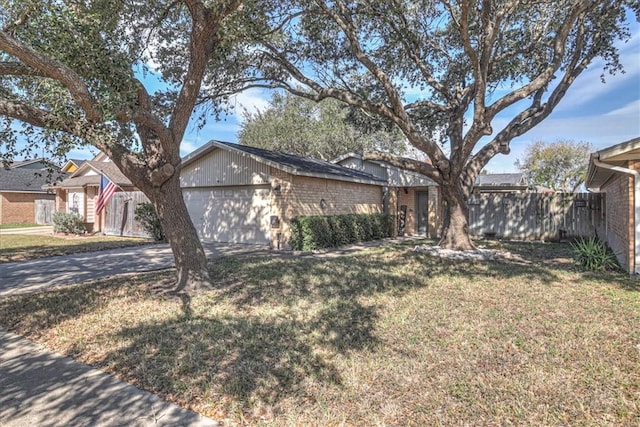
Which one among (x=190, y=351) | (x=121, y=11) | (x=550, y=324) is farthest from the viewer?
(x=121, y=11)

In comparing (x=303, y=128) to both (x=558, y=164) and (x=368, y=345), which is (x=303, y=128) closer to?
(x=558, y=164)

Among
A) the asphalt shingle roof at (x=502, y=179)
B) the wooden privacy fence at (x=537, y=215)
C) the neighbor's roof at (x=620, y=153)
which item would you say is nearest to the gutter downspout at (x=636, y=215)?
the neighbor's roof at (x=620, y=153)

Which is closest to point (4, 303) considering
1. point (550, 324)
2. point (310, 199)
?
point (550, 324)

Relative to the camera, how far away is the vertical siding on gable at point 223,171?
43.5ft

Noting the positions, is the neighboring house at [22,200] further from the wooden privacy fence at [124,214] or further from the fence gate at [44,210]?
the wooden privacy fence at [124,214]

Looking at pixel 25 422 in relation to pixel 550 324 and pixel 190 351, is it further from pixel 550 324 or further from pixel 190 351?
pixel 550 324

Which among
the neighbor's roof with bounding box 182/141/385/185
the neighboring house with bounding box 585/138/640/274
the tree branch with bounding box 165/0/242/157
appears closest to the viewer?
the tree branch with bounding box 165/0/242/157

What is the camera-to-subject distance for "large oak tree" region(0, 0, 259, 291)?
200 inches

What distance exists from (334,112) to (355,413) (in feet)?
90.5

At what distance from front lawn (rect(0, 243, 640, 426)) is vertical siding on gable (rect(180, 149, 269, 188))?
617 centimetres

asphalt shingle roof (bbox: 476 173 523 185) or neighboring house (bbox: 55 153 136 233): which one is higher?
asphalt shingle roof (bbox: 476 173 523 185)

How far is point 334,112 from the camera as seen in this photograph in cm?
2886

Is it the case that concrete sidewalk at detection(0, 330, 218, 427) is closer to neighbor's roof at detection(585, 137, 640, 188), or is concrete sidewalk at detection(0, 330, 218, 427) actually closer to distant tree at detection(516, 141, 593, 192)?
neighbor's roof at detection(585, 137, 640, 188)

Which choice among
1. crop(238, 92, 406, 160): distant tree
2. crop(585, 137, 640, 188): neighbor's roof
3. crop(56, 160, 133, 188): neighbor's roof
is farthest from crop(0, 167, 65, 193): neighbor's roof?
crop(585, 137, 640, 188): neighbor's roof
